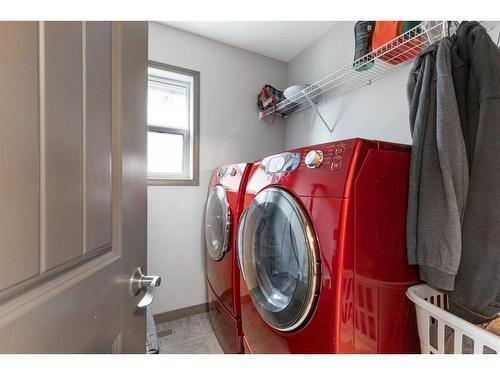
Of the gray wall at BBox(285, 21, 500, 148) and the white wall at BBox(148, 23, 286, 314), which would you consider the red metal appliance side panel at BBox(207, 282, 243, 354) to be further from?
the gray wall at BBox(285, 21, 500, 148)

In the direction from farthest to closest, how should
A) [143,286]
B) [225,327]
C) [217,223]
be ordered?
[217,223] → [225,327] → [143,286]

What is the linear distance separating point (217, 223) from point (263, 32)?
1659 mm

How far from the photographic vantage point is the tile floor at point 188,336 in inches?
66.2

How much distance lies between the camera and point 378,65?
1.41m

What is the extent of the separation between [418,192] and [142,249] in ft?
3.26

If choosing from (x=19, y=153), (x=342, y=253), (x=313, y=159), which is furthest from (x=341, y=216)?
(x=19, y=153)

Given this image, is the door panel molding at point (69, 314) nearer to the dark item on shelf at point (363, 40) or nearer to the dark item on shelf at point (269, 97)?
the dark item on shelf at point (363, 40)

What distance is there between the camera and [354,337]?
77cm

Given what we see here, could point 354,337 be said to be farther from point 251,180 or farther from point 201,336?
point 201,336

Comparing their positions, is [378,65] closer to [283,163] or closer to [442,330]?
[283,163]

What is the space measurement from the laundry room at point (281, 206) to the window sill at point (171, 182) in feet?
1.28

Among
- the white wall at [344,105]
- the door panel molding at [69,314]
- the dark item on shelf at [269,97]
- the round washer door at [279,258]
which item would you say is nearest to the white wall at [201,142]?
the dark item on shelf at [269,97]

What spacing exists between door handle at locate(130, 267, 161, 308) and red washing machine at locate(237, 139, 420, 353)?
0.52 metres

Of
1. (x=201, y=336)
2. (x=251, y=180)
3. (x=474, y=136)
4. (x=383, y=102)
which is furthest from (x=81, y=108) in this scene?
(x=201, y=336)
